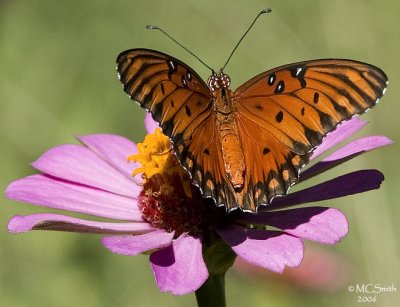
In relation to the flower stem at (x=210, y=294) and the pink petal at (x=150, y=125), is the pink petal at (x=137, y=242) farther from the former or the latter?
the pink petal at (x=150, y=125)

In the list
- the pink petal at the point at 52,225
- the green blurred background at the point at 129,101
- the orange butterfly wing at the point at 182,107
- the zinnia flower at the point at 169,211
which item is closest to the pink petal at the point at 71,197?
the zinnia flower at the point at 169,211

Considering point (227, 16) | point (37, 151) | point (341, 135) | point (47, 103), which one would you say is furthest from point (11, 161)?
point (341, 135)

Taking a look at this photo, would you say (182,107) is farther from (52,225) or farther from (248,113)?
(52,225)

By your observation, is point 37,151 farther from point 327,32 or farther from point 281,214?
point 281,214

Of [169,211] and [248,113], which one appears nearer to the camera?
[248,113]

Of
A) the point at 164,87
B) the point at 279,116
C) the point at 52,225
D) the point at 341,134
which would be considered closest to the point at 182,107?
the point at 164,87

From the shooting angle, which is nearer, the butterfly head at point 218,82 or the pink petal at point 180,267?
the pink petal at point 180,267
